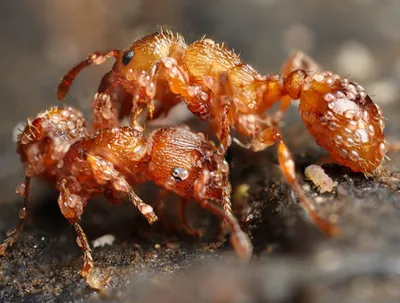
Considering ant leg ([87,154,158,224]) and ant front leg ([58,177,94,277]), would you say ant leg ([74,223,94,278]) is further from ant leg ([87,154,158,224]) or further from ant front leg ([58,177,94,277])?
ant leg ([87,154,158,224])

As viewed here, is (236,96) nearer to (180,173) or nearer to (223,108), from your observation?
(223,108)

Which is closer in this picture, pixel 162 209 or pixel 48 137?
pixel 48 137

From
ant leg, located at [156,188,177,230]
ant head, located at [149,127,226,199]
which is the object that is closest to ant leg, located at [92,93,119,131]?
ant head, located at [149,127,226,199]

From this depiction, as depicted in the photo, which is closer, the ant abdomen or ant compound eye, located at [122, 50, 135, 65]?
the ant abdomen

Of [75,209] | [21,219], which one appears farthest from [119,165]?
[21,219]

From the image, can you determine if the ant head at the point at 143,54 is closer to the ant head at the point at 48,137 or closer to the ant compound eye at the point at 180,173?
the ant head at the point at 48,137

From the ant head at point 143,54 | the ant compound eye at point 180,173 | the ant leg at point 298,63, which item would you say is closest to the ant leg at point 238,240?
the ant compound eye at point 180,173

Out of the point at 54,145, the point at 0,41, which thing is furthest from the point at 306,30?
the point at 54,145
